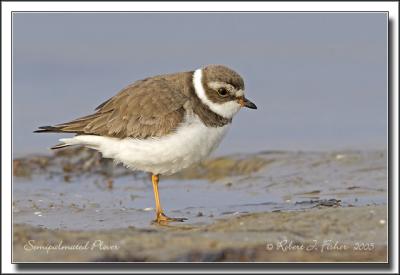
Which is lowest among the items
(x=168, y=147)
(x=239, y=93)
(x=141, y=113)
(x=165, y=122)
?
(x=168, y=147)

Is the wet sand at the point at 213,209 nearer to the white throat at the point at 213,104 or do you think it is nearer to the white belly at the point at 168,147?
the white belly at the point at 168,147

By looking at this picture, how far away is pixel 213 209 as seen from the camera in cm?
916

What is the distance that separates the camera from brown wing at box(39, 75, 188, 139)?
858 centimetres

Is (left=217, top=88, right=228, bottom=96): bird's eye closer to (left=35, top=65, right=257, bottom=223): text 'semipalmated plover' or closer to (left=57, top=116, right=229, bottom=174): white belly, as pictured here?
(left=35, top=65, right=257, bottom=223): text 'semipalmated plover'

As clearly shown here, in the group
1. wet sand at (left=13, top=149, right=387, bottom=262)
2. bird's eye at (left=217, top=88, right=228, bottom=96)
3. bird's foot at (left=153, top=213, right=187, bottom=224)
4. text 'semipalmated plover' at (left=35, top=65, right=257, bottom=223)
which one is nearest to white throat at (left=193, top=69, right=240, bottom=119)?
text 'semipalmated plover' at (left=35, top=65, right=257, bottom=223)

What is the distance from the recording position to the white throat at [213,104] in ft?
28.9

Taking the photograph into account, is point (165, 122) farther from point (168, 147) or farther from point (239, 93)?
point (239, 93)

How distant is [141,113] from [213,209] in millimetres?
1356

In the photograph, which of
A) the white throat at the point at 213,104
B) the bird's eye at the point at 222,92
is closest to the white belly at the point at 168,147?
the white throat at the point at 213,104

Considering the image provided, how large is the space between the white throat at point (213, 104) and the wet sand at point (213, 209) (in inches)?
41.5

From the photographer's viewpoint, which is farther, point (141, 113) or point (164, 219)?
point (141, 113)

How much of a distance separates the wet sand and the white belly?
0.58 meters

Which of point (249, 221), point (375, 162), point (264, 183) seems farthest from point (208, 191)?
point (249, 221)

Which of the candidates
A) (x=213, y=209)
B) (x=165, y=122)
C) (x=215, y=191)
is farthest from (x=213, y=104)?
(x=215, y=191)
